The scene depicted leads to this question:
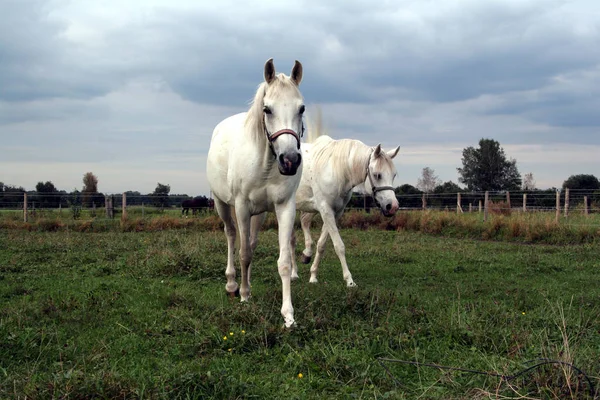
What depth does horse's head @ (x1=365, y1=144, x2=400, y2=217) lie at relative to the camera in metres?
6.88

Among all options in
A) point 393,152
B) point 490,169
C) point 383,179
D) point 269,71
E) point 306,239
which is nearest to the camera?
point 269,71

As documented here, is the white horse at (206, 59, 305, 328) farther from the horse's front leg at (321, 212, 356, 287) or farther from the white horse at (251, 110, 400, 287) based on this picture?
the white horse at (251, 110, 400, 287)

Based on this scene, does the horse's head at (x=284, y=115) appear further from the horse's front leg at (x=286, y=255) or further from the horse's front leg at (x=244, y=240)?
the horse's front leg at (x=244, y=240)

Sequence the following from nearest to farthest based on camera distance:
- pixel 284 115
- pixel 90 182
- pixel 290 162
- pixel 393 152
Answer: pixel 290 162 → pixel 284 115 → pixel 393 152 → pixel 90 182

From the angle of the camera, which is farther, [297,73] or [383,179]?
[383,179]

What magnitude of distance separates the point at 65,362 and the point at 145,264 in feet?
14.8

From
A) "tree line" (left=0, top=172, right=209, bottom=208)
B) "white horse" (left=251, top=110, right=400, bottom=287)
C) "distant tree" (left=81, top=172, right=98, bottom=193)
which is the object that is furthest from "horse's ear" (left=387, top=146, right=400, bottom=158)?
"distant tree" (left=81, top=172, right=98, bottom=193)

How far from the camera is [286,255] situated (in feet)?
15.1

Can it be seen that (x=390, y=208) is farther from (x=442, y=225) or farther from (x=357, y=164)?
(x=442, y=225)

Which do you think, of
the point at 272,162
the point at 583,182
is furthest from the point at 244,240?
the point at 583,182

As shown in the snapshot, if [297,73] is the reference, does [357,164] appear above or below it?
below

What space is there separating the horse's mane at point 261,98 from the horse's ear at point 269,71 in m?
0.04

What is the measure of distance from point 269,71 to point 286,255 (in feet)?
5.49

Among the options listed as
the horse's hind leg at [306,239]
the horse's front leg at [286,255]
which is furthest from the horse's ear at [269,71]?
the horse's hind leg at [306,239]
